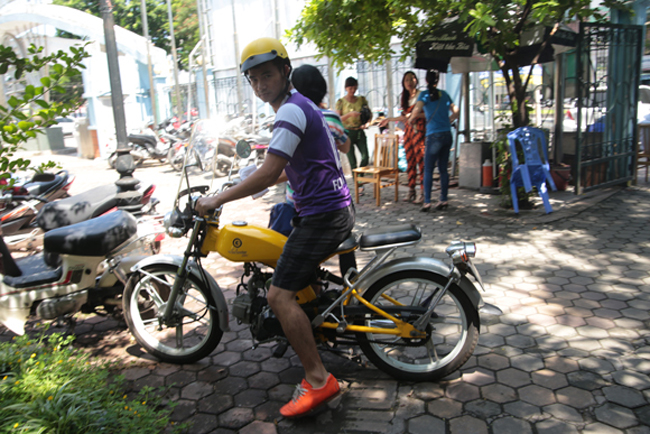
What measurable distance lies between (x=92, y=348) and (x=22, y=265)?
98 centimetres

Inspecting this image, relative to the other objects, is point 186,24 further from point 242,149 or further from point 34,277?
point 242,149


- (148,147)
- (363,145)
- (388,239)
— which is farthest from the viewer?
(148,147)

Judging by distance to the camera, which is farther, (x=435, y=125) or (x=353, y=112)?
(x=353, y=112)

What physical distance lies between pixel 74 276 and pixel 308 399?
6.97 ft

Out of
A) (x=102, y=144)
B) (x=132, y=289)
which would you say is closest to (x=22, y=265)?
(x=132, y=289)

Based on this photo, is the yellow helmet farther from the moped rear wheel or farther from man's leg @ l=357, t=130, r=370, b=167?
the moped rear wheel

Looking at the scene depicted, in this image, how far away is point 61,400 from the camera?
2404 millimetres

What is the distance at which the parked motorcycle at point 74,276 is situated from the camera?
3.70 m

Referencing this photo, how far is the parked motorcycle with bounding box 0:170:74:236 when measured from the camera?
6402mm

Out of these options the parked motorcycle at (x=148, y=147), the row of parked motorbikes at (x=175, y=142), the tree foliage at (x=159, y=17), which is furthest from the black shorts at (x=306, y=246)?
the tree foliage at (x=159, y=17)

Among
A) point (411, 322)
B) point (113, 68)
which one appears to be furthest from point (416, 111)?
point (411, 322)

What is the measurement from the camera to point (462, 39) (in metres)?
7.23

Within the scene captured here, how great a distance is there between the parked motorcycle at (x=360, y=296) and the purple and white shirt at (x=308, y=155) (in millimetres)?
347

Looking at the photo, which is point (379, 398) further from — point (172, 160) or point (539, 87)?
point (172, 160)
